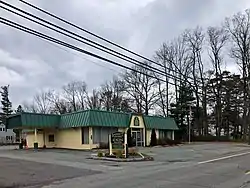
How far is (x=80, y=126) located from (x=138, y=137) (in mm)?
8866

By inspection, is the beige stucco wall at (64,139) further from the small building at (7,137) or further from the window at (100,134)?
the small building at (7,137)

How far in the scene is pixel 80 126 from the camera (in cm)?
4116

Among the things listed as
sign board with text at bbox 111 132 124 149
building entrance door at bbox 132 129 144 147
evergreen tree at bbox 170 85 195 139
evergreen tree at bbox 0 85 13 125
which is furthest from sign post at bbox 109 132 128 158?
evergreen tree at bbox 0 85 13 125

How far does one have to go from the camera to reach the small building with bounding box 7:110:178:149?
135 ft

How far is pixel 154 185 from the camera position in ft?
40.7

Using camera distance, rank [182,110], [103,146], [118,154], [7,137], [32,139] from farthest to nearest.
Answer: [7,137] → [182,110] → [32,139] → [103,146] → [118,154]

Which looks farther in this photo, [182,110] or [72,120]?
[182,110]

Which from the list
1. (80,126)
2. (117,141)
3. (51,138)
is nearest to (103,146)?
(80,126)

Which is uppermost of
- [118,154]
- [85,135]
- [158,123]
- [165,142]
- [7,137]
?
[158,123]

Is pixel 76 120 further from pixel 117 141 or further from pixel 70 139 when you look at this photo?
pixel 117 141

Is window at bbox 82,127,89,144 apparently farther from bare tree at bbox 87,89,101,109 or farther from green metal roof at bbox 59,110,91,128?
bare tree at bbox 87,89,101,109

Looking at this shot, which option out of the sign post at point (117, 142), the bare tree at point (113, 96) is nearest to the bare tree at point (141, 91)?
the bare tree at point (113, 96)

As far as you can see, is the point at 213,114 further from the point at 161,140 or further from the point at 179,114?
the point at 161,140

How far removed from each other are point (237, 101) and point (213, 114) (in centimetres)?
605
